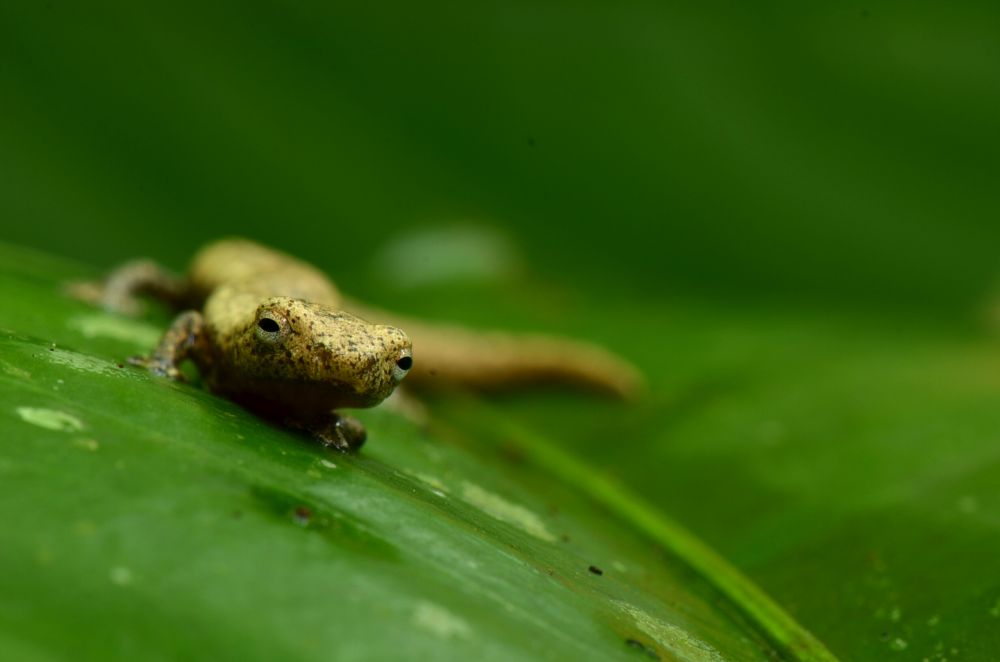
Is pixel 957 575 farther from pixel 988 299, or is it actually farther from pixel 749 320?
pixel 988 299

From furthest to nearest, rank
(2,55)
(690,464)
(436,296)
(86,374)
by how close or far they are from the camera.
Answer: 1. (436,296)
2. (2,55)
3. (690,464)
4. (86,374)

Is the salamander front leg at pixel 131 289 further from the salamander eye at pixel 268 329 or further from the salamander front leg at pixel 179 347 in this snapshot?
the salamander eye at pixel 268 329

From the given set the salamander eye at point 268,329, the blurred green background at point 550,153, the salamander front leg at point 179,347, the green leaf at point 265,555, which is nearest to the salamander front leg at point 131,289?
the salamander front leg at point 179,347

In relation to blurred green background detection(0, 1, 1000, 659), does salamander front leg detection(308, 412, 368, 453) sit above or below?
below

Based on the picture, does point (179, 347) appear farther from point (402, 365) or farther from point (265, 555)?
point (265, 555)

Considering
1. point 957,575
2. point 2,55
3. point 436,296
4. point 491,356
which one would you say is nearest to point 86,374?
point 957,575

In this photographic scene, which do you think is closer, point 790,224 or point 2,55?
point 2,55

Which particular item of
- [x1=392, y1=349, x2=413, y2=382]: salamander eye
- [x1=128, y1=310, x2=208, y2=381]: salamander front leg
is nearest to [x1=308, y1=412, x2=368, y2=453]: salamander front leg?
[x1=392, y1=349, x2=413, y2=382]: salamander eye

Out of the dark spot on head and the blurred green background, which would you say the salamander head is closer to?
the dark spot on head
